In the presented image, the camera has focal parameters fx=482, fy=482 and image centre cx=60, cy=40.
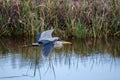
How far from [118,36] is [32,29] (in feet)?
5.57

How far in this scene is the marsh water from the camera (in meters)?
7.00

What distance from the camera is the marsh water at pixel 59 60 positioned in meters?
7.00

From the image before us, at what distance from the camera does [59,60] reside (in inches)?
305

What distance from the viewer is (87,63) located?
7.56 metres

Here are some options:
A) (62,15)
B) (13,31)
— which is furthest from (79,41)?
(13,31)

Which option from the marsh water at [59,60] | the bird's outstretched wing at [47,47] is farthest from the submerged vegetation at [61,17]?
the bird's outstretched wing at [47,47]

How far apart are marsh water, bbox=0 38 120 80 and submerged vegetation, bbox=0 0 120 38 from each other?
0.23 metres

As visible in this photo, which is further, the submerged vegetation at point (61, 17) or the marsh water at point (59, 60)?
the submerged vegetation at point (61, 17)

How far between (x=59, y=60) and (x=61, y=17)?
6.69 feet

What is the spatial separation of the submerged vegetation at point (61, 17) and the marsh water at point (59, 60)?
0.23 m

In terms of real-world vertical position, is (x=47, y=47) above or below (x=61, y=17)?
below

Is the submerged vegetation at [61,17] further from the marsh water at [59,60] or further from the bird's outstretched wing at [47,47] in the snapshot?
the bird's outstretched wing at [47,47]

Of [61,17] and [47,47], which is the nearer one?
[47,47]

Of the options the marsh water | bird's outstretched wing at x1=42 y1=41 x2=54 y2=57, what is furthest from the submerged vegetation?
bird's outstretched wing at x1=42 y1=41 x2=54 y2=57
